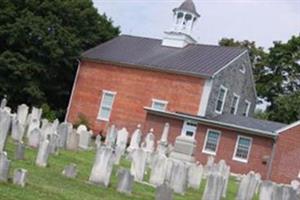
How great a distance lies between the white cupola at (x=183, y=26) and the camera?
149 ft

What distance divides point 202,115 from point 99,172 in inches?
1000

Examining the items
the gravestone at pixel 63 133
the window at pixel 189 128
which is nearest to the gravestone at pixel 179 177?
the gravestone at pixel 63 133

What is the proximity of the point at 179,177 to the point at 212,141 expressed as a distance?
20.3 metres

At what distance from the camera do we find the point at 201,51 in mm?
44000

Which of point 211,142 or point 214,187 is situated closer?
point 214,187

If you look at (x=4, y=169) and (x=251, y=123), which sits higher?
(x=251, y=123)

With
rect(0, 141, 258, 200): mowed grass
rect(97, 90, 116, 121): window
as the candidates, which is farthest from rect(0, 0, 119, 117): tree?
rect(0, 141, 258, 200): mowed grass

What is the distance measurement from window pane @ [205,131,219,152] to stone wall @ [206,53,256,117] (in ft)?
11.2

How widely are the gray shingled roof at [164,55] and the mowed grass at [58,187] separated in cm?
2275

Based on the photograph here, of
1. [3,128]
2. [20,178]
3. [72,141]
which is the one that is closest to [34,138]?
[72,141]

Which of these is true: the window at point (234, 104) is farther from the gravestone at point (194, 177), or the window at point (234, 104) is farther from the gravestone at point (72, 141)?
the gravestone at point (194, 177)

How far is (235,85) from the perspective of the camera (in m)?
43.9

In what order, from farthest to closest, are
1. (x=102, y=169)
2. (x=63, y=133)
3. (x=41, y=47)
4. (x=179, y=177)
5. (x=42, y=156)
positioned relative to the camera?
(x=41, y=47)
(x=63, y=133)
(x=179, y=177)
(x=42, y=156)
(x=102, y=169)

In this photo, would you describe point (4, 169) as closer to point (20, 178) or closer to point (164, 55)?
point (20, 178)
